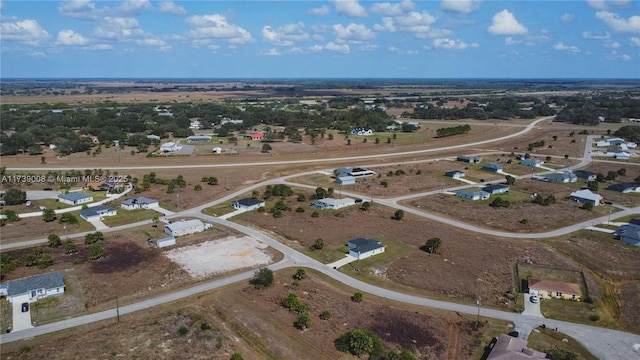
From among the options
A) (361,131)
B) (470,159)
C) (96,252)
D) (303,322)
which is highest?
(361,131)

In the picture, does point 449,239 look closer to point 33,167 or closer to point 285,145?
point 285,145

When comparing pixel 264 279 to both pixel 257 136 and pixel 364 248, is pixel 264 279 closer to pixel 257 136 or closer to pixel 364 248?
pixel 364 248

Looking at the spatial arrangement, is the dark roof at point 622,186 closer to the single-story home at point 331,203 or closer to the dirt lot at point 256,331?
the single-story home at point 331,203

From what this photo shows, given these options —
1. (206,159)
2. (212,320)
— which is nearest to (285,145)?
(206,159)

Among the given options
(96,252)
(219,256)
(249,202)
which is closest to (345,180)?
(249,202)

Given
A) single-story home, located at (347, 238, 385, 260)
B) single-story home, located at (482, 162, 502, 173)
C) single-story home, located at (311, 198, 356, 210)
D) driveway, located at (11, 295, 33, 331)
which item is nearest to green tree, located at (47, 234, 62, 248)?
driveway, located at (11, 295, 33, 331)

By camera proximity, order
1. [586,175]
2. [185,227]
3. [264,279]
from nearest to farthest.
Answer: [264,279] < [185,227] < [586,175]
